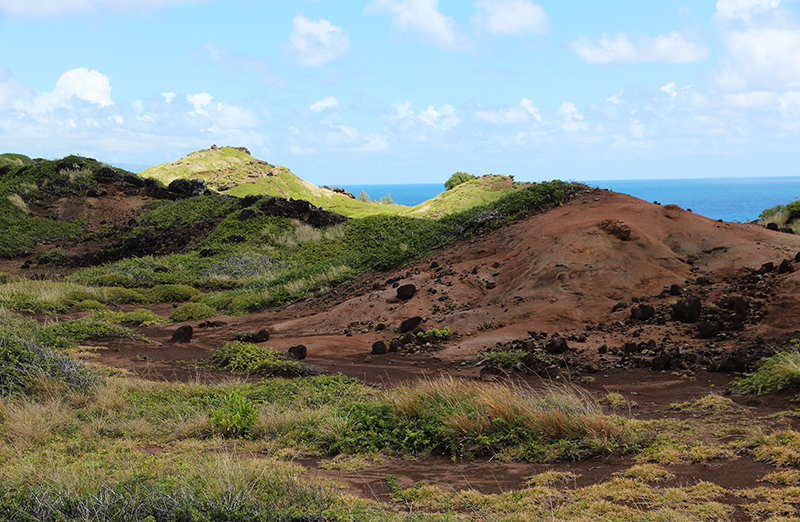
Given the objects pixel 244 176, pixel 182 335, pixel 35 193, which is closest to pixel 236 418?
pixel 182 335

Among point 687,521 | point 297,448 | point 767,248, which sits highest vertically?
point 767,248

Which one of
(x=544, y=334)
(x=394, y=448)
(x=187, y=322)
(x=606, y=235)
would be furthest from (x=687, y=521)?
(x=187, y=322)

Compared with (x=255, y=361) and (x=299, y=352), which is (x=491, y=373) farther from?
(x=255, y=361)

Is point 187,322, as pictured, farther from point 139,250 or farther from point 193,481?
point 139,250

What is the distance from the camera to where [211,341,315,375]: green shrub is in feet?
26.1

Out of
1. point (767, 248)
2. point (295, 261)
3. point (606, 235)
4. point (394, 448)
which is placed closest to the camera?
point (394, 448)

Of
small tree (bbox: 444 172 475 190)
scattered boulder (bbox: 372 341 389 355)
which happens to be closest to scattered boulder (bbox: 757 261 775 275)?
scattered boulder (bbox: 372 341 389 355)

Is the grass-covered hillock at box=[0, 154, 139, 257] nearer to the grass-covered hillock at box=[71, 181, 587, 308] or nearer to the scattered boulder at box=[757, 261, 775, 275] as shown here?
the grass-covered hillock at box=[71, 181, 587, 308]

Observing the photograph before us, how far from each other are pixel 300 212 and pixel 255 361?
15426 millimetres

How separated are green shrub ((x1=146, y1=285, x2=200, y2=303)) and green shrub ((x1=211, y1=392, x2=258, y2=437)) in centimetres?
1103

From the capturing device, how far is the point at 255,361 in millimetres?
8461

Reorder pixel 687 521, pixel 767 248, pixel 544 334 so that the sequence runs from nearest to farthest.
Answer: pixel 687 521 → pixel 544 334 → pixel 767 248

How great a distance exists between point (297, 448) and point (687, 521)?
3.20 meters

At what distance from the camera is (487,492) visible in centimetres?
368
